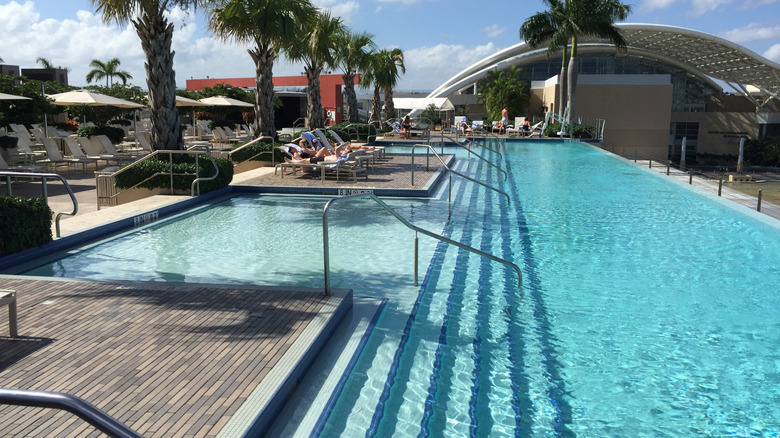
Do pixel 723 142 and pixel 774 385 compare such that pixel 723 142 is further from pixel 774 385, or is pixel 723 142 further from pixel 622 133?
pixel 774 385

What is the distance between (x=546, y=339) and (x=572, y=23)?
30.7 meters

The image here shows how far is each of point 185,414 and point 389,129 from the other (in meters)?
33.2

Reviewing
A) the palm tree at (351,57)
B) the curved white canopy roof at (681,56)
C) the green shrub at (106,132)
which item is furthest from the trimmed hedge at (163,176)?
the curved white canopy roof at (681,56)

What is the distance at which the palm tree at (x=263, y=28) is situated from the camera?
16203 mm

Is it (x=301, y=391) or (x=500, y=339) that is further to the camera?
(x=500, y=339)

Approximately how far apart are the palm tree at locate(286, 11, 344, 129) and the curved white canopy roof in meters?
35.2

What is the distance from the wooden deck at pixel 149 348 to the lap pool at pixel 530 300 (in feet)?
1.92

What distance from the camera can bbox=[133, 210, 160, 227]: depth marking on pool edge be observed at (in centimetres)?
977

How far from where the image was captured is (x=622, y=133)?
41750 mm

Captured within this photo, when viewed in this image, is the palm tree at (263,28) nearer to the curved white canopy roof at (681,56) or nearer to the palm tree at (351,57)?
the palm tree at (351,57)

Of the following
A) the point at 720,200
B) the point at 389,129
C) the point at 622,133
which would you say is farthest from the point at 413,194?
the point at 622,133

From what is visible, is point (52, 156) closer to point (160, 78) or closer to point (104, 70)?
point (160, 78)

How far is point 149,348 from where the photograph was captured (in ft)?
14.5

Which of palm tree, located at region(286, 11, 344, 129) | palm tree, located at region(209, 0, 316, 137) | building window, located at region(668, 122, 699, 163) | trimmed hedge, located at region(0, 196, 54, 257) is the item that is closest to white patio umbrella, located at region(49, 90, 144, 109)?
palm tree, located at region(209, 0, 316, 137)
